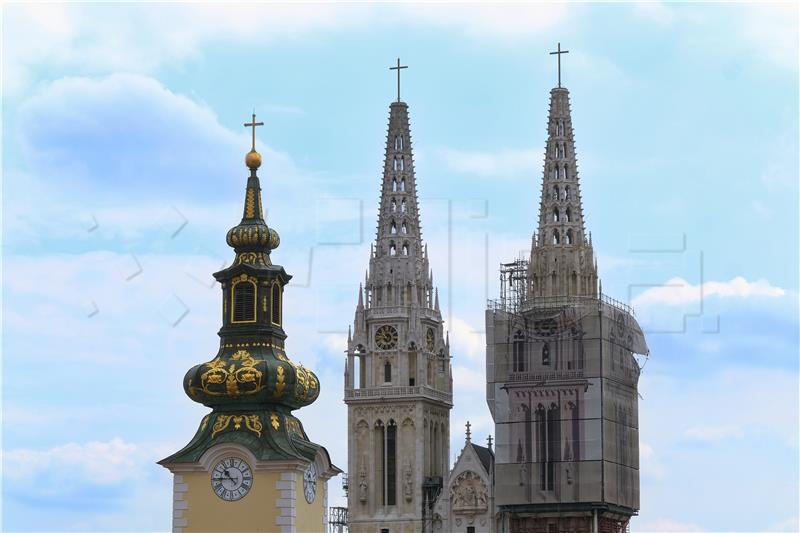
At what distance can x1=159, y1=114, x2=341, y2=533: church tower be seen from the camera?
2741 inches

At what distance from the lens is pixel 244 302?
237ft

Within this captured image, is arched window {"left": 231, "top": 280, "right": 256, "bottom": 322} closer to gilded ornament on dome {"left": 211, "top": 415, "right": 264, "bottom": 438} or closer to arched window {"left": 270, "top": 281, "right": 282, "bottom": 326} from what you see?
arched window {"left": 270, "top": 281, "right": 282, "bottom": 326}

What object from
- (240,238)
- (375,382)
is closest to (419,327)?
(375,382)

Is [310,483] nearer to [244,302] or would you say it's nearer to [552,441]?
[244,302]

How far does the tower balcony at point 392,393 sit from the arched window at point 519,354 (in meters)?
5.82

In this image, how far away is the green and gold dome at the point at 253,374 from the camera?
70312mm

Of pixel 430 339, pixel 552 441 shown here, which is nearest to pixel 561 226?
pixel 430 339

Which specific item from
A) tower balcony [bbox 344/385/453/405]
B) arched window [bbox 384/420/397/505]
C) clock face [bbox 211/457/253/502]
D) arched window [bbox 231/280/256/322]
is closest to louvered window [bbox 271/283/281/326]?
arched window [bbox 231/280/256/322]

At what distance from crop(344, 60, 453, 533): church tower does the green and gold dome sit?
43.1 metres

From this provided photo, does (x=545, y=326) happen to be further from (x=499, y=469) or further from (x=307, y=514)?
(x=307, y=514)

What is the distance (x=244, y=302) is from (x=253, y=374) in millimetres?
2689

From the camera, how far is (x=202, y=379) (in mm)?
70938

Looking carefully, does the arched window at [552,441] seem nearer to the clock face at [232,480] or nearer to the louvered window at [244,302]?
the louvered window at [244,302]

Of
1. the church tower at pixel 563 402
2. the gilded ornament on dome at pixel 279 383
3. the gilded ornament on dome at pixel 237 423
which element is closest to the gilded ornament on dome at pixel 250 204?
the gilded ornament on dome at pixel 279 383
